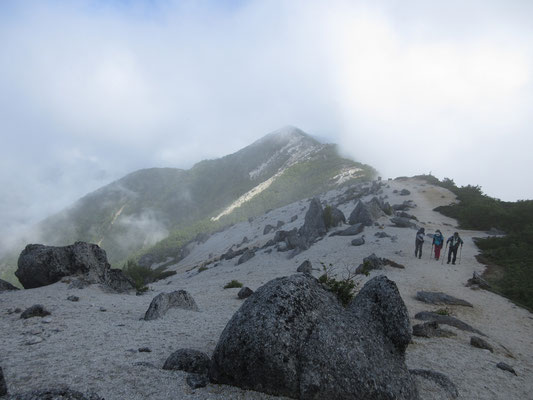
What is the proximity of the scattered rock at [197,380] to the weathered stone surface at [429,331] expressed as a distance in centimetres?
775

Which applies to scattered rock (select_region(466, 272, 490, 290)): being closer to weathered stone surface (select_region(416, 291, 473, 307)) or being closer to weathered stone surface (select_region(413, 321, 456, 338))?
weathered stone surface (select_region(416, 291, 473, 307))

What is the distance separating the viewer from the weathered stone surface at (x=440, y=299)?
1445cm

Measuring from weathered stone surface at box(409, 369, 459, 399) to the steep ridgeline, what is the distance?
256ft

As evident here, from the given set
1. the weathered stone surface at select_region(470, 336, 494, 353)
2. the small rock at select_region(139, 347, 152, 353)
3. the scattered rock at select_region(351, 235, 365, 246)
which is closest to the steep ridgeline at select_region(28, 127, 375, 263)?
the scattered rock at select_region(351, 235, 365, 246)

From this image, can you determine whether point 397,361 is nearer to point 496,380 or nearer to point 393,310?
point 393,310

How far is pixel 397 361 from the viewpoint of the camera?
20.3ft

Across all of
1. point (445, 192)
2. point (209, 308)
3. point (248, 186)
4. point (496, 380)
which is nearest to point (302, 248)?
point (209, 308)

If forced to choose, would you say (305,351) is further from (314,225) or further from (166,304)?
(314,225)

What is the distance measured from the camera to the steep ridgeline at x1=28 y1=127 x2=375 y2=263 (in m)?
95.6

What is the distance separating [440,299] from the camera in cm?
1466

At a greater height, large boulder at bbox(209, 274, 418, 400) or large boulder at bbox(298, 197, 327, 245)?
large boulder at bbox(298, 197, 327, 245)

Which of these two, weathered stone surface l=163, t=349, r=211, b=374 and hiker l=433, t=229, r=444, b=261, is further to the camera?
hiker l=433, t=229, r=444, b=261

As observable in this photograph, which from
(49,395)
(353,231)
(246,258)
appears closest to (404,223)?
(353,231)

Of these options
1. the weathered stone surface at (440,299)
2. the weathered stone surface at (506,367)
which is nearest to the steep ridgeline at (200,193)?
the weathered stone surface at (440,299)
